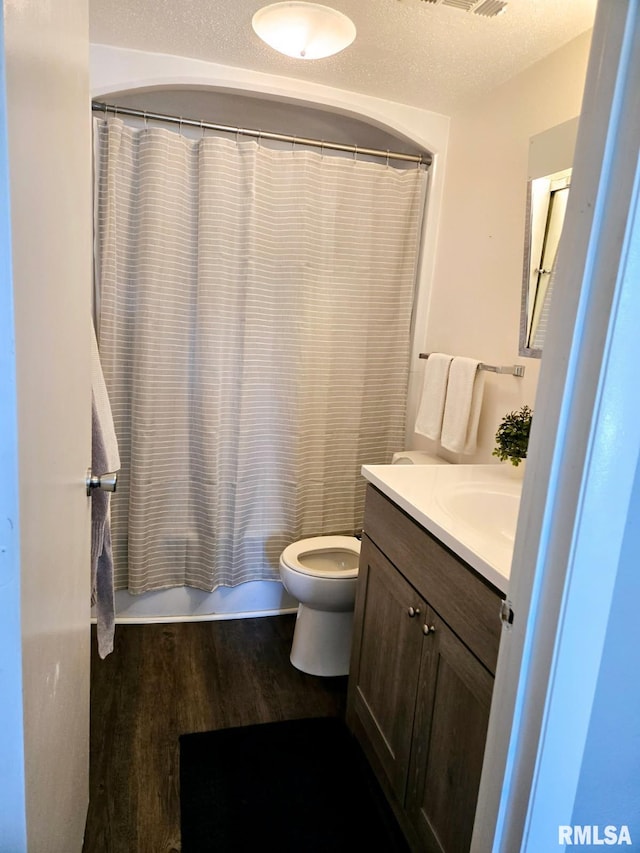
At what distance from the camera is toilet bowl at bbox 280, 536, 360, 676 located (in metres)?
1.95

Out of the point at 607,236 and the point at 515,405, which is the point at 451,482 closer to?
the point at 515,405

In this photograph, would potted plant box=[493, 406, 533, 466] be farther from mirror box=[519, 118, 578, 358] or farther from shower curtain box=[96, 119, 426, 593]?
shower curtain box=[96, 119, 426, 593]

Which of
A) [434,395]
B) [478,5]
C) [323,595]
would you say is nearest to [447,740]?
[323,595]

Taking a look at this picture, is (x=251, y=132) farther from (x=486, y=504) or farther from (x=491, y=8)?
(x=486, y=504)

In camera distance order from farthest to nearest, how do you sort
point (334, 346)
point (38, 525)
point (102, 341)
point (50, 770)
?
point (334, 346) < point (102, 341) < point (50, 770) < point (38, 525)

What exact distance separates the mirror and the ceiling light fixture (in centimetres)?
68

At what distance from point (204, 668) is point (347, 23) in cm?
225

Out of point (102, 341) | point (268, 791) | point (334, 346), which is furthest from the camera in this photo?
point (334, 346)

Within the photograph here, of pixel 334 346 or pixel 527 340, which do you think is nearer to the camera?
pixel 527 340

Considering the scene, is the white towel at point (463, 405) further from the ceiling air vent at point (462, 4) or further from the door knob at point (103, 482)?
the door knob at point (103, 482)

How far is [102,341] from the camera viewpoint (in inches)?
80.0

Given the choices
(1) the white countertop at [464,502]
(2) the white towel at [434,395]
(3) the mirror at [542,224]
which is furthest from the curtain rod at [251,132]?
(1) the white countertop at [464,502]

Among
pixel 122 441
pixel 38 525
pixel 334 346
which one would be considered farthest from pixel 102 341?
pixel 38 525

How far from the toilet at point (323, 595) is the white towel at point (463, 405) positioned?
7.9 inches
